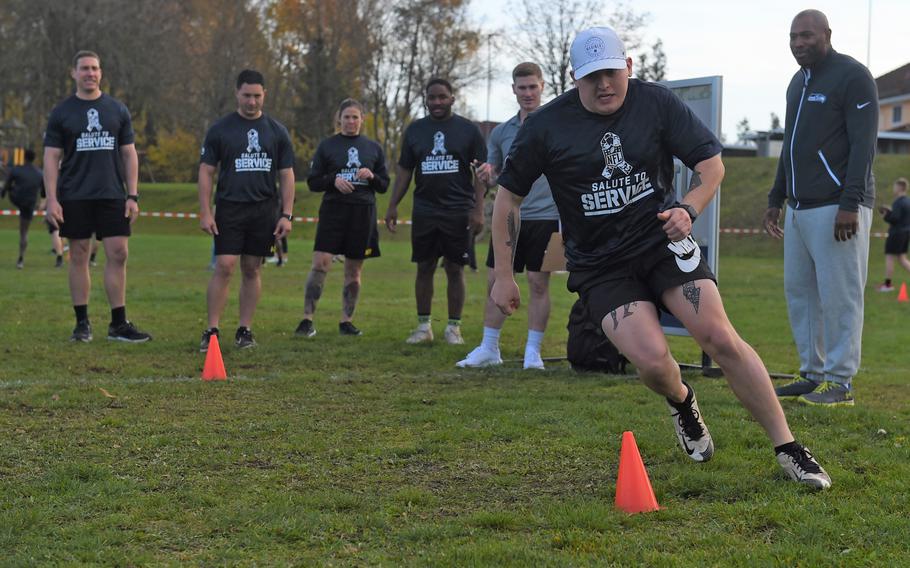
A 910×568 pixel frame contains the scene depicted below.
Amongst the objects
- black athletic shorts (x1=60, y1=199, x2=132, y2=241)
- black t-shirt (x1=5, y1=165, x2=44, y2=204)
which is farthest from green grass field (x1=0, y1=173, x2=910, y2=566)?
black t-shirt (x1=5, y1=165, x2=44, y2=204)

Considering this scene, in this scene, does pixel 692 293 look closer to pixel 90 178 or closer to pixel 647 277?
pixel 647 277

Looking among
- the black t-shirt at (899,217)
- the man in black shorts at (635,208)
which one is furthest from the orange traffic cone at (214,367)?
the black t-shirt at (899,217)

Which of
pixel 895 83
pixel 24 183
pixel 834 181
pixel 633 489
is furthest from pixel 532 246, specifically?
pixel 895 83

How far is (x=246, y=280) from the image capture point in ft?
30.6

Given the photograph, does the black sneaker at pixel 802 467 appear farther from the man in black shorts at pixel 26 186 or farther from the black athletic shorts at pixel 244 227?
the man in black shorts at pixel 26 186

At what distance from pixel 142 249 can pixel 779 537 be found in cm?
2370

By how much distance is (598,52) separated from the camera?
4.39 metres

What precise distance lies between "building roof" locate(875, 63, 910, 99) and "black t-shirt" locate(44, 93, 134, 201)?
244 ft

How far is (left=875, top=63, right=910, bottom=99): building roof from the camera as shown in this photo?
75.8 meters

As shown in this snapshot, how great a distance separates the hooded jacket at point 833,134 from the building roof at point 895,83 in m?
74.3

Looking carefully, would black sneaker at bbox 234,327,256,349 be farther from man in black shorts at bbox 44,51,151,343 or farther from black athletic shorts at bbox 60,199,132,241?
black athletic shorts at bbox 60,199,132,241

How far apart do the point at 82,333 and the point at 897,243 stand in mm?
14640

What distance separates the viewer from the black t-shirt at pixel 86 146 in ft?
30.5

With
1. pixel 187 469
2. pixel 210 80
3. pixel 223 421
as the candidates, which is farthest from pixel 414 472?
pixel 210 80
